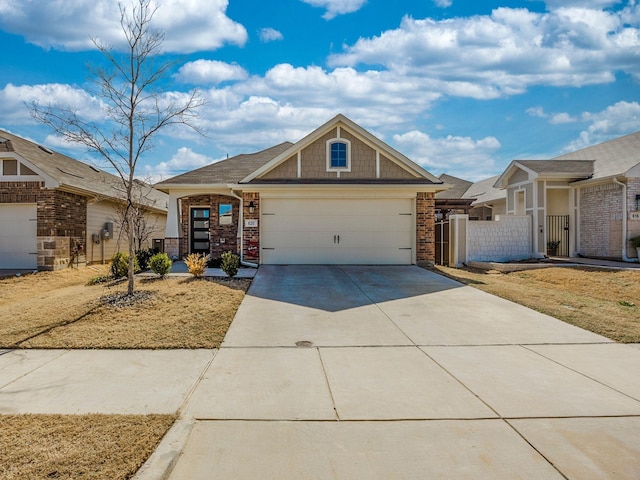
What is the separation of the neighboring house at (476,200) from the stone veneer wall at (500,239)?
12.5 ft

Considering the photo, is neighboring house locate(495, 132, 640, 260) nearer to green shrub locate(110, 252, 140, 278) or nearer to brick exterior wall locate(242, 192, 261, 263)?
brick exterior wall locate(242, 192, 261, 263)

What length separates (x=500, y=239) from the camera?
16.6 metres

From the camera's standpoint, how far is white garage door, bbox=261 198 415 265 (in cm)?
1444

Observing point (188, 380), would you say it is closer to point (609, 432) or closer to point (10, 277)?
point (609, 432)

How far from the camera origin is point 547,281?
13.1 meters

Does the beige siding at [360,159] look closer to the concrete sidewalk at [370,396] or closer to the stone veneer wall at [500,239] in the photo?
the stone veneer wall at [500,239]

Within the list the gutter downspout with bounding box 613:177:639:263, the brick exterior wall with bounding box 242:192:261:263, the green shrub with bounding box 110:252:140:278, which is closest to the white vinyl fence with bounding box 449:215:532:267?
the gutter downspout with bounding box 613:177:639:263

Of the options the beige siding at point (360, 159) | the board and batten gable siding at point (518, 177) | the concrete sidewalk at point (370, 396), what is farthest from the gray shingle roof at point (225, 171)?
the board and batten gable siding at point (518, 177)

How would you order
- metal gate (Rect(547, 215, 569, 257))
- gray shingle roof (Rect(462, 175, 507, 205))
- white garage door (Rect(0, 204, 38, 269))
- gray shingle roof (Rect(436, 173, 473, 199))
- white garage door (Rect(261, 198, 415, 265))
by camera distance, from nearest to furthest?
white garage door (Rect(261, 198, 415, 265)), white garage door (Rect(0, 204, 38, 269)), metal gate (Rect(547, 215, 569, 257)), gray shingle roof (Rect(462, 175, 507, 205)), gray shingle roof (Rect(436, 173, 473, 199))

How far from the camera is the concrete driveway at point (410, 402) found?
3.21m

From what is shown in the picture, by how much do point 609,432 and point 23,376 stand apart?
19.7ft

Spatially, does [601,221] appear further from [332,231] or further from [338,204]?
[332,231]

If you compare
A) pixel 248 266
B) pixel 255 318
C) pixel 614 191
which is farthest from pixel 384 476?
pixel 614 191

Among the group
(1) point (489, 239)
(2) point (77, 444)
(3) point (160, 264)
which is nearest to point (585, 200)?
(1) point (489, 239)
